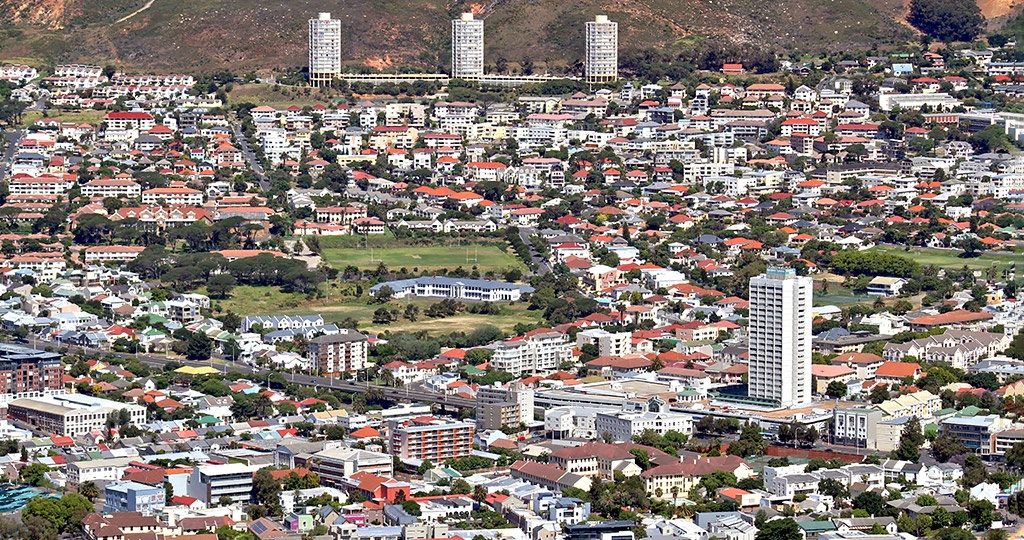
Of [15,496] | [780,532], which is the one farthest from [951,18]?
[15,496]

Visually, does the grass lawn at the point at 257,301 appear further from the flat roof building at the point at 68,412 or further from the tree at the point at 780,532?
the tree at the point at 780,532

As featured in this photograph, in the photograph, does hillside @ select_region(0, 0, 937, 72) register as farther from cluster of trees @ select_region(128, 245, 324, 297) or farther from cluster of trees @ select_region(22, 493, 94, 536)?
cluster of trees @ select_region(22, 493, 94, 536)

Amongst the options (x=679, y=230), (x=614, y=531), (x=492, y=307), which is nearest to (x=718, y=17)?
(x=679, y=230)

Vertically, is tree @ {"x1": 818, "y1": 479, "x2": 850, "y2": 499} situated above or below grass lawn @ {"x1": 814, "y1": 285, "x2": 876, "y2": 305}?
below

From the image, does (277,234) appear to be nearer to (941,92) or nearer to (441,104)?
(441,104)

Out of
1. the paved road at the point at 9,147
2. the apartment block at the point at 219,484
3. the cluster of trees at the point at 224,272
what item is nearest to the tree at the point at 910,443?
the apartment block at the point at 219,484

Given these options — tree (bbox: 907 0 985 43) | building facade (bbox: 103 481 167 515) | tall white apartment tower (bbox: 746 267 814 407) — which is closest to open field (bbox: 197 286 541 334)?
tall white apartment tower (bbox: 746 267 814 407)
